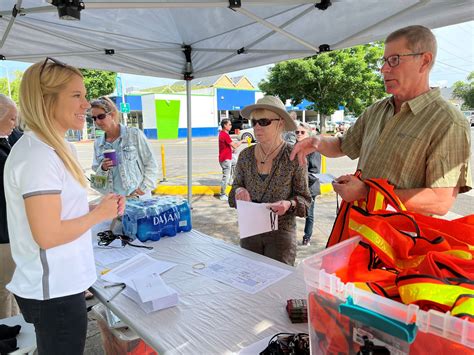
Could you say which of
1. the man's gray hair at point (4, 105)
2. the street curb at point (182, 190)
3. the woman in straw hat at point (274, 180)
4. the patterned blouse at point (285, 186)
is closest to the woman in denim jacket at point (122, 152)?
the man's gray hair at point (4, 105)

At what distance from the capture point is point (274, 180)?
2.28 metres

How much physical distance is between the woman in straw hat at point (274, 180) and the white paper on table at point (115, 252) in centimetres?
75

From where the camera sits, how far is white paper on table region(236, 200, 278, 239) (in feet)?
6.40

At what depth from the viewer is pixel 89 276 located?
1394 millimetres

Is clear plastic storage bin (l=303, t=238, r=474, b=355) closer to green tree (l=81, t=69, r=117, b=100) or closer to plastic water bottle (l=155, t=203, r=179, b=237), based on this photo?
plastic water bottle (l=155, t=203, r=179, b=237)

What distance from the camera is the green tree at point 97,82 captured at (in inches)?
916

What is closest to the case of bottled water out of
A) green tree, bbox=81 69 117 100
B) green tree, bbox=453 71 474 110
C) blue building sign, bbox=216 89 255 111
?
green tree, bbox=81 69 117 100

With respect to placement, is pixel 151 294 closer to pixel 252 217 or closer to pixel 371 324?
pixel 252 217

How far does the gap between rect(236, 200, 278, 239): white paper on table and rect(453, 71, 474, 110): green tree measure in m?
60.1

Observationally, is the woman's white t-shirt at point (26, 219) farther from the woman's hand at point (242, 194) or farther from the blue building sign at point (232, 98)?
the blue building sign at point (232, 98)

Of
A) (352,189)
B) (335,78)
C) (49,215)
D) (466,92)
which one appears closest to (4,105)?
(49,215)

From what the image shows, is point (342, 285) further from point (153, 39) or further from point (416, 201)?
point (153, 39)

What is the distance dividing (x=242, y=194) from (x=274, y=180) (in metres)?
0.25

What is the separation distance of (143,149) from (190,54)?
1.71 metres
